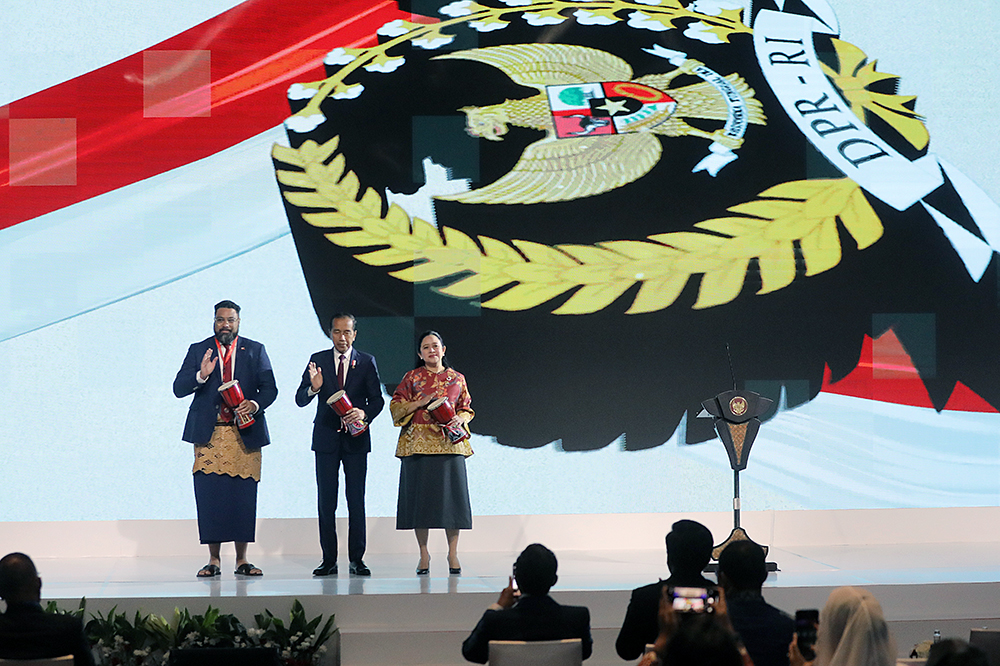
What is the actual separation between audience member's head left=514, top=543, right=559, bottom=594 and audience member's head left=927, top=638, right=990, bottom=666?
1088 mm

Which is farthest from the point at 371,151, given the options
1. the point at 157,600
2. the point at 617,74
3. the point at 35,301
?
the point at 157,600

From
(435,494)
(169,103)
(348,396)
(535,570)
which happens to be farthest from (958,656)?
(169,103)

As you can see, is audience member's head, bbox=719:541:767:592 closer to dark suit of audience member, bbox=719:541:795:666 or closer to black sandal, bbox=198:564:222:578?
dark suit of audience member, bbox=719:541:795:666

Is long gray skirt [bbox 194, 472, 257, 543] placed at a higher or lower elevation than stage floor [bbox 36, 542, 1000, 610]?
higher

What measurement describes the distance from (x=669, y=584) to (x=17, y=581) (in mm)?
1647

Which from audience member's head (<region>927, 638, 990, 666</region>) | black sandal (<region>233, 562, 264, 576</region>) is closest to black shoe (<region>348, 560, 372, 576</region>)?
black sandal (<region>233, 562, 264, 576</region>)

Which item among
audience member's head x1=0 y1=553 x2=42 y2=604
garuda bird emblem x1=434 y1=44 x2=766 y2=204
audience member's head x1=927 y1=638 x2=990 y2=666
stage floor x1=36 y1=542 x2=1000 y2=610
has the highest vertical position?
garuda bird emblem x1=434 y1=44 x2=766 y2=204

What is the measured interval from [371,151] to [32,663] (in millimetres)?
4225

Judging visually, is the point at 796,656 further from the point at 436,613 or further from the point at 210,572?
the point at 210,572

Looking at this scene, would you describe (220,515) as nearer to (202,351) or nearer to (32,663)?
(202,351)

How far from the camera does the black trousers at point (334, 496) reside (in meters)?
5.22

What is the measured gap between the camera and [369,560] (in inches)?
233

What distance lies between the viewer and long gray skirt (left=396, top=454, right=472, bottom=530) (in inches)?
202

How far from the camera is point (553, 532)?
20.5ft
